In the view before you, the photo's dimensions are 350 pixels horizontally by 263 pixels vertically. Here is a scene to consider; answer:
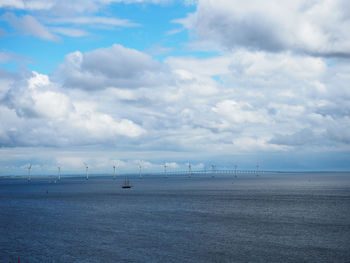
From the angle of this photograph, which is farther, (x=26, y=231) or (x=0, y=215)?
(x=0, y=215)

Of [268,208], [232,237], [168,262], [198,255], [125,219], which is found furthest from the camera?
[268,208]

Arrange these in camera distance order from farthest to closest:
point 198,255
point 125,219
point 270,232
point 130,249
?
1. point 125,219
2. point 270,232
3. point 130,249
4. point 198,255

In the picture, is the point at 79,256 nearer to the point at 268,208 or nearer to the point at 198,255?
the point at 198,255

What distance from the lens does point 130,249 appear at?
7956cm

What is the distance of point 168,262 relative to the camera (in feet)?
229

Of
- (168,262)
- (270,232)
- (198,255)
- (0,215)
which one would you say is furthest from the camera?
(0,215)

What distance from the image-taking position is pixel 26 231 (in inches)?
4082

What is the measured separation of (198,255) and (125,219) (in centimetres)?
5462

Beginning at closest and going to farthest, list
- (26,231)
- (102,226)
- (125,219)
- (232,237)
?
(232,237)
(26,231)
(102,226)
(125,219)

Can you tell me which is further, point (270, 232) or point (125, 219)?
point (125, 219)

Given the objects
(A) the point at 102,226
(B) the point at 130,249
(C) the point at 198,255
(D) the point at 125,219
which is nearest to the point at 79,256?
(B) the point at 130,249

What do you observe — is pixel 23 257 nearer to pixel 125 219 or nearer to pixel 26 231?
pixel 26 231

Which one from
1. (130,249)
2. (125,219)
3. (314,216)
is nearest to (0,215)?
(125,219)

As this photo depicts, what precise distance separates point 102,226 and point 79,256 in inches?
1411
